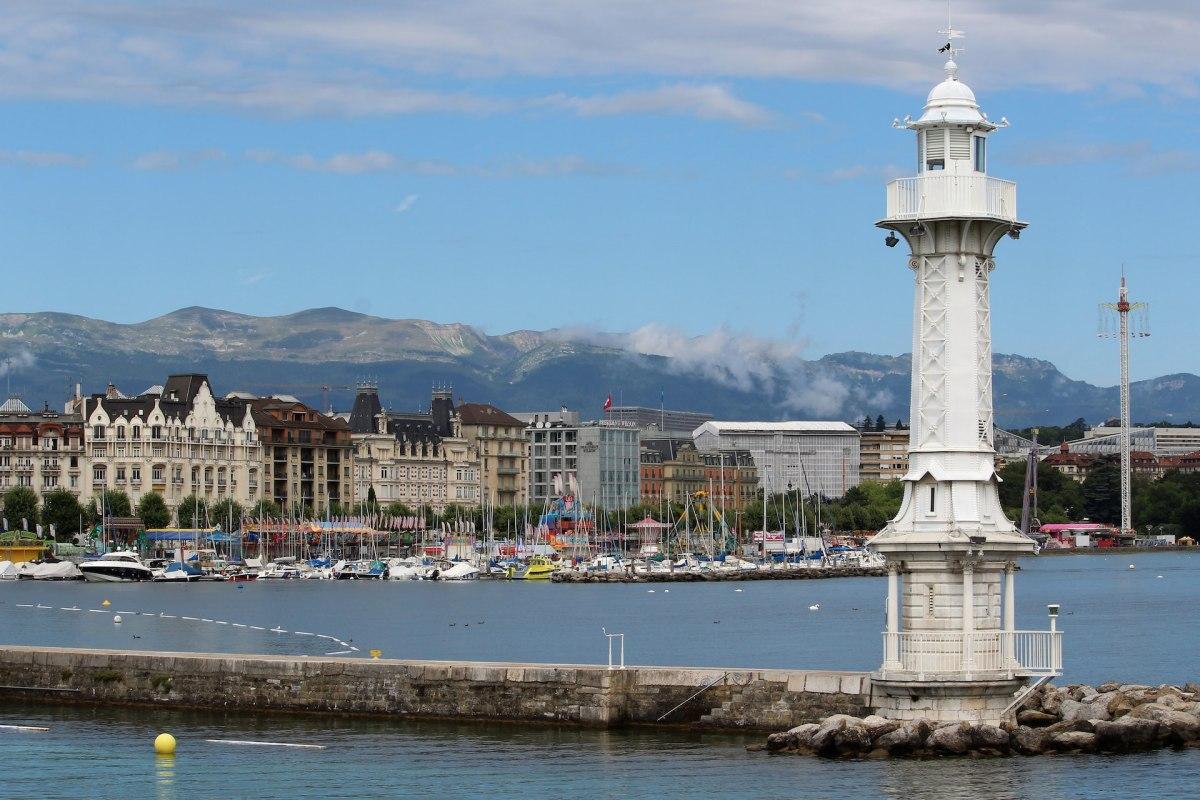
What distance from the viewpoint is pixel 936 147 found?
37281 millimetres

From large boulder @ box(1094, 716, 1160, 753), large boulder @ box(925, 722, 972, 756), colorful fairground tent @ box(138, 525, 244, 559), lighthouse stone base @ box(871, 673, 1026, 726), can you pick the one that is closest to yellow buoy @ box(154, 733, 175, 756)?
lighthouse stone base @ box(871, 673, 1026, 726)

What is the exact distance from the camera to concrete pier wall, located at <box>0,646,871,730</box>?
39281 millimetres

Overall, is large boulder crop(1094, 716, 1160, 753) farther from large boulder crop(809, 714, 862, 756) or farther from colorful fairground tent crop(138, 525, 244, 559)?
colorful fairground tent crop(138, 525, 244, 559)

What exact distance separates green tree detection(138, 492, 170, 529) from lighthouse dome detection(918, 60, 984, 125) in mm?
167836

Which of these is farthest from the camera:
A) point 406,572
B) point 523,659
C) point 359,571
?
point 406,572

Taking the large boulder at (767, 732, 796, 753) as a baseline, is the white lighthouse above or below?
above

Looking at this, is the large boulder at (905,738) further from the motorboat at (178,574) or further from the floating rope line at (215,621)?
the motorboat at (178,574)

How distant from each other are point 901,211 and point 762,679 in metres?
8.73

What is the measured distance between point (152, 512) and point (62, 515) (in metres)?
7.95

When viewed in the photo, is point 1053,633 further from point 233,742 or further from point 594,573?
point 594,573

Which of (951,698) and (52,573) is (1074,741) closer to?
(951,698)

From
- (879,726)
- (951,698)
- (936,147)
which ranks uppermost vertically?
(936,147)

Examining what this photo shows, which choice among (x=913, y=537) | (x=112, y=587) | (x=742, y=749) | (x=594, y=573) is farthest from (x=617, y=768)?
(x=594, y=573)

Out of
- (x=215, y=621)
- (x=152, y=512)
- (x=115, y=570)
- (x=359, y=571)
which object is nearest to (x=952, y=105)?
(x=215, y=621)
